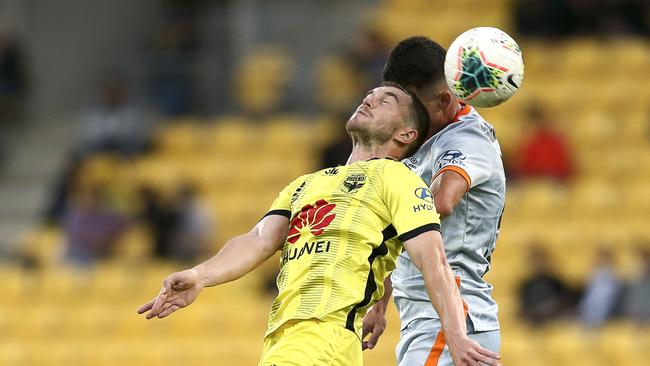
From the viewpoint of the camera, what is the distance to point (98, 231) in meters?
13.8

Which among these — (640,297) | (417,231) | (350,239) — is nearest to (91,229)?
(640,297)

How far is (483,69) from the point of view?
5.48m

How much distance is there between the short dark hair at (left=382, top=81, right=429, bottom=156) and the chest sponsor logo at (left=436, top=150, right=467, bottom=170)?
12cm

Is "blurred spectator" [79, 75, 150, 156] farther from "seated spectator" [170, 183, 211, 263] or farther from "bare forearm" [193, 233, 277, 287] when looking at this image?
"bare forearm" [193, 233, 277, 287]

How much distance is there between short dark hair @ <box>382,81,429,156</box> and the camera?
18.0 ft

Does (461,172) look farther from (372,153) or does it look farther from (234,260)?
(234,260)

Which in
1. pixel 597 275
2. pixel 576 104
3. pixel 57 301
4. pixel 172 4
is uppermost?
pixel 172 4

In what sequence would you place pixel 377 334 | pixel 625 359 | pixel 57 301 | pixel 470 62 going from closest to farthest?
pixel 470 62, pixel 377 334, pixel 625 359, pixel 57 301

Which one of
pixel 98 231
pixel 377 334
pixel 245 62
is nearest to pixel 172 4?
pixel 245 62

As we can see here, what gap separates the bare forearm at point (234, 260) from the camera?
5145 mm

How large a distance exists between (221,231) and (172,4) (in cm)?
463

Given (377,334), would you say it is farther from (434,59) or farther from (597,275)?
(597,275)

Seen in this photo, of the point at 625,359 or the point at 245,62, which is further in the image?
the point at 245,62

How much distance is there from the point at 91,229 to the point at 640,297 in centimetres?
527
